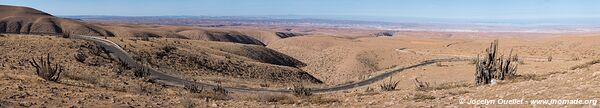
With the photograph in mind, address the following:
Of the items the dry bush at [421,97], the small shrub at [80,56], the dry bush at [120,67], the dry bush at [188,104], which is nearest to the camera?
the dry bush at [188,104]

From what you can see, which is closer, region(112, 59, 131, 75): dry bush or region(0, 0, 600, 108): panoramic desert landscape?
region(0, 0, 600, 108): panoramic desert landscape

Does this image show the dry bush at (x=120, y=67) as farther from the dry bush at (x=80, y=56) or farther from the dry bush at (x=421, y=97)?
the dry bush at (x=421, y=97)

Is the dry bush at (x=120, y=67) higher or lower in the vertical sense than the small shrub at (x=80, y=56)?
lower

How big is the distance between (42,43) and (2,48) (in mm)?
3431

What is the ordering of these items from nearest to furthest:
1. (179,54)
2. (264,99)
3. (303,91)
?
(264,99) < (303,91) < (179,54)

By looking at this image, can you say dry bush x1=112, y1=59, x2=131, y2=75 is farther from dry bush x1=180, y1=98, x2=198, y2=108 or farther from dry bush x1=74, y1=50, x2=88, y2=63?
dry bush x1=180, y1=98, x2=198, y2=108

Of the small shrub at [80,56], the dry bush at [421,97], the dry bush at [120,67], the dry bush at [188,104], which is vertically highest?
the dry bush at [421,97]

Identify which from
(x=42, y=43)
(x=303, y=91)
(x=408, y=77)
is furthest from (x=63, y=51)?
(x=408, y=77)

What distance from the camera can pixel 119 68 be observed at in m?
30.4

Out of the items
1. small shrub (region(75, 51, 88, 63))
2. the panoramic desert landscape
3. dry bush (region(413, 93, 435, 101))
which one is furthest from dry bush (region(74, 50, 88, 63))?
dry bush (region(413, 93, 435, 101))

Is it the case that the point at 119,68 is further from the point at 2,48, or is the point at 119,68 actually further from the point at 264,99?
the point at 264,99

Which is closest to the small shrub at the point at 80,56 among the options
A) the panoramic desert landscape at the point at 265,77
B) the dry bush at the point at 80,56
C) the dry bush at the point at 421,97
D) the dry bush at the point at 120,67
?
the dry bush at the point at 80,56

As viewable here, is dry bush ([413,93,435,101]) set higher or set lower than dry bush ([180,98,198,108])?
higher

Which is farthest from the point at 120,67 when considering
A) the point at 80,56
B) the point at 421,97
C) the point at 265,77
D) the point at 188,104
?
the point at 421,97
